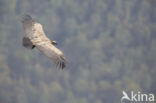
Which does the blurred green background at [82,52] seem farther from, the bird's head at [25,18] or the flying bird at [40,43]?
the flying bird at [40,43]

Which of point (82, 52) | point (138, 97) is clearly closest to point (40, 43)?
point (138, 97)

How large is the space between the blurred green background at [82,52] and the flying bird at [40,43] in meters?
24.4

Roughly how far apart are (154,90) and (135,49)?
207 inches

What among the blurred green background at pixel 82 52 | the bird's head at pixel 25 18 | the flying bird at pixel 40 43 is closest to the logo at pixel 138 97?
the blurred green background at pixel 82 52

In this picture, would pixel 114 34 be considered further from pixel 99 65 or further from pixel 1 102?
pixel 1 102

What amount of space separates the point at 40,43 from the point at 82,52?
31847 mm

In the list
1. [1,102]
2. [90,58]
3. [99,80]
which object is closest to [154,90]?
[99,80]

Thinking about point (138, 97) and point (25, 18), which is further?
point (138, 97)

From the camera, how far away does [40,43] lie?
37.5 feet

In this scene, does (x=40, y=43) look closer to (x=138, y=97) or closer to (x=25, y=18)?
(x=25, y=18)

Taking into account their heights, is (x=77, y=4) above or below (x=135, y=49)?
above

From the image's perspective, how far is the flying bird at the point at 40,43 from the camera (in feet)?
35.9

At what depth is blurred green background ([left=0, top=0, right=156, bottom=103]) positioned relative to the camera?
39.1m

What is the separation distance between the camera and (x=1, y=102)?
3688 centimetres
